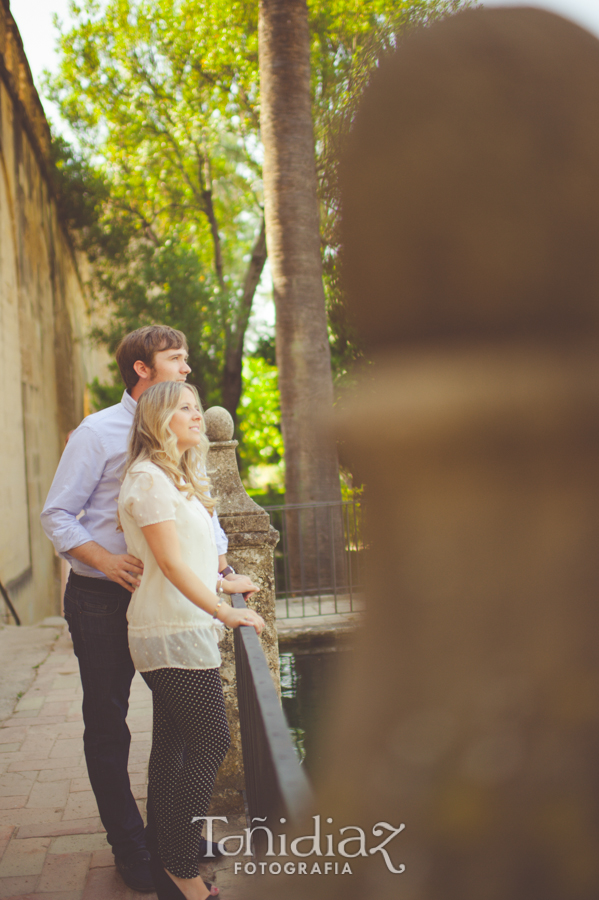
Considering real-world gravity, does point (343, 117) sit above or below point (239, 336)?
below

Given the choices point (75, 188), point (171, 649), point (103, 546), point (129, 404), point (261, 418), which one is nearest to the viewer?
point (171, 649)

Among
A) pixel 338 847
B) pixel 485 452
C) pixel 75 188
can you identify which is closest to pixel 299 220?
pixel 485 452

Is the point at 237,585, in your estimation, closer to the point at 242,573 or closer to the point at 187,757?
the point at 187,757

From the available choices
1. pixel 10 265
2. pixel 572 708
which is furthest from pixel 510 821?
pixel 10 265

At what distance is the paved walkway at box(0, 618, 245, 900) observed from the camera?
8.75ft

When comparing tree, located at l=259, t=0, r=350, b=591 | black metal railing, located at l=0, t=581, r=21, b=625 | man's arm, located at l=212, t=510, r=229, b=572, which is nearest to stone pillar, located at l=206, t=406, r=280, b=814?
man's arm, located at l=212, t=510, r=229, b=572

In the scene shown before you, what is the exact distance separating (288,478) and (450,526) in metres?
9.26

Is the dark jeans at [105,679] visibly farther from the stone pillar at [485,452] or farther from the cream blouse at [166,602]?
the stone pillar at [485,452]

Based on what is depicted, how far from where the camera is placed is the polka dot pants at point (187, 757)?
217cm

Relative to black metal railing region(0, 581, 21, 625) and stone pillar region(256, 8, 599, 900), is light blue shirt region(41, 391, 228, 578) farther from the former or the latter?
black metal railing region(0, 581, 21, 625)

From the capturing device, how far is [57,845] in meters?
2.96

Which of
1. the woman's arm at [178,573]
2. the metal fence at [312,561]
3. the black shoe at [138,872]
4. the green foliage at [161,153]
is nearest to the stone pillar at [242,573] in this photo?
the black shoe at [138,872]

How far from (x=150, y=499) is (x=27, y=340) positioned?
33.9 ft

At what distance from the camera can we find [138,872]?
259 centimetres
